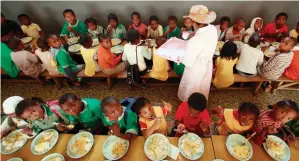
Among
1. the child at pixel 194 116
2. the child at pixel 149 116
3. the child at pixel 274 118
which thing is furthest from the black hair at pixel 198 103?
the child at pixel 274 118

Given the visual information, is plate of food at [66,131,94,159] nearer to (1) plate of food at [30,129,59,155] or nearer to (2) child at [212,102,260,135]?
(1) plate of food at [30,129,59,155]

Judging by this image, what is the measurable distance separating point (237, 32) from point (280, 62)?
1.36 m

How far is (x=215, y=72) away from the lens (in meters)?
3.44

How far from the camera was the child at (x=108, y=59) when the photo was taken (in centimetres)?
325

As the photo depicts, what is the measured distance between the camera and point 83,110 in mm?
2432

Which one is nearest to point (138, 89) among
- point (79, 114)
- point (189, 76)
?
point (189, 76)

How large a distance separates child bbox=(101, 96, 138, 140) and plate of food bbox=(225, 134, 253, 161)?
102 cm

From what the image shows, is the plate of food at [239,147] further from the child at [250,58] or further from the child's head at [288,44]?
the child's head at [288,44]

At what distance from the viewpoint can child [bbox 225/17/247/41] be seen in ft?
13.7

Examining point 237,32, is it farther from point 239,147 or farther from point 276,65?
point 239,147

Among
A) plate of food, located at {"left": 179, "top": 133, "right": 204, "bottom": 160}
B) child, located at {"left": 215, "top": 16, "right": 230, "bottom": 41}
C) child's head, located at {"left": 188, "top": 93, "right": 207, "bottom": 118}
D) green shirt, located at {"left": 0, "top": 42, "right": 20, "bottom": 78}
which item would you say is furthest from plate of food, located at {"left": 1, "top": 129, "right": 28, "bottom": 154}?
child, located at {"left": 215, "top": 16, "right": 230, "bottom": 41}

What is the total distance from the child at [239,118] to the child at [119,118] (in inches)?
40.9

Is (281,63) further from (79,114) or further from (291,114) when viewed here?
(79,114)

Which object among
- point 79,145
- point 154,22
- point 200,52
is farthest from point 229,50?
point 79,145
